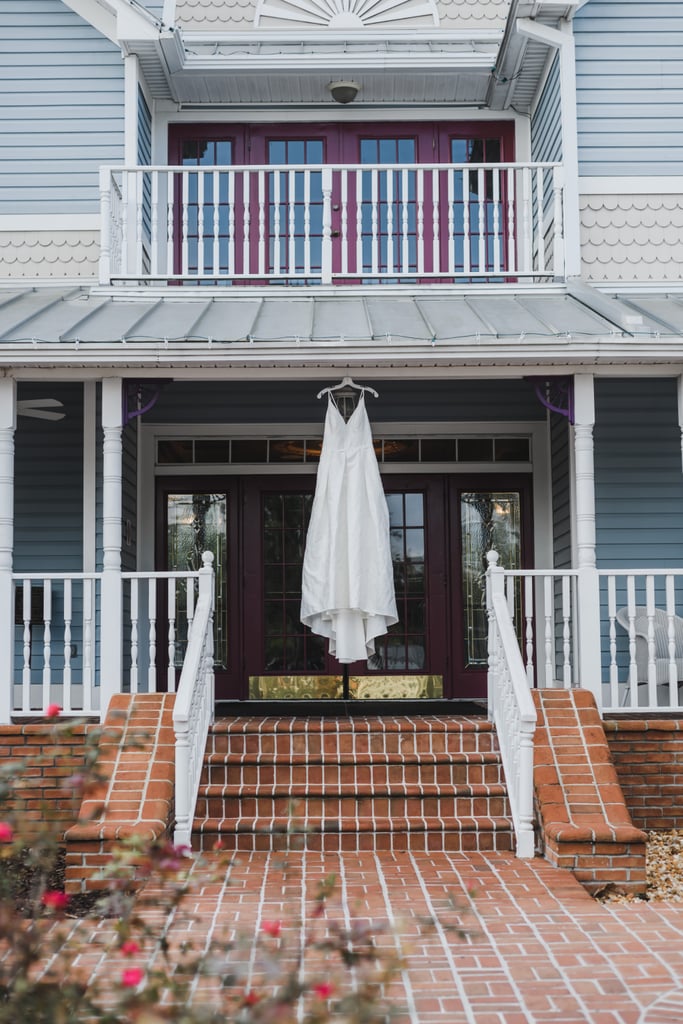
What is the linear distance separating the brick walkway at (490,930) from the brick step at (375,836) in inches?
4.7

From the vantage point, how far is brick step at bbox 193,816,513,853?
19.4 feet

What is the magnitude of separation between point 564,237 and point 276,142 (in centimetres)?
298

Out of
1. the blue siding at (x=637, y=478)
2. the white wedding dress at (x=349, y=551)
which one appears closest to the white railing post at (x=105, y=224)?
the white wedding dress at (x=349, y=551)

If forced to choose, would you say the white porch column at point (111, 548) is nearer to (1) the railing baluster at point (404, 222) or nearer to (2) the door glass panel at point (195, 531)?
(2) the door glass panel at point (195, 531)

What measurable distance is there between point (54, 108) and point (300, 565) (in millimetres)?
4424

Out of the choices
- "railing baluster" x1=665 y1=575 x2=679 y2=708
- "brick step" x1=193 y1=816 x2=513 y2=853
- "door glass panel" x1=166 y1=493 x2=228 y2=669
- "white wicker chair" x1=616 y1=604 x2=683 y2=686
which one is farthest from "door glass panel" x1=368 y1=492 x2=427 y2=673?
"brick step" x1=193 y1=816 x2=513 y2=853

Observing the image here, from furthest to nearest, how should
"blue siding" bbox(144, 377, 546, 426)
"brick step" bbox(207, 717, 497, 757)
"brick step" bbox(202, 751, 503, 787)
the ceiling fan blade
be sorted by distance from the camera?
"blue siding" bbox(144, 377, 546, 426), the ceiling fan blade, "brick step" bbox(207, 717, 497, 757), "brick step" bbox(202, 751, 503, 787)

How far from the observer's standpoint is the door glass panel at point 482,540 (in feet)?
30.9

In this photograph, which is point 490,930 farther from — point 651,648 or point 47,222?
point 47,222

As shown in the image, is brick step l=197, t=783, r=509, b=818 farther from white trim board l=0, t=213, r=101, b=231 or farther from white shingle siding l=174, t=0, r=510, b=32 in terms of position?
white shingle siding l=174, t=0, r=510, b=32

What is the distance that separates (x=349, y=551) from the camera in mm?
7027

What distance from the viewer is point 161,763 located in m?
6.11

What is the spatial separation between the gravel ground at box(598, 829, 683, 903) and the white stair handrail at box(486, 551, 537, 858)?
24.3 inches

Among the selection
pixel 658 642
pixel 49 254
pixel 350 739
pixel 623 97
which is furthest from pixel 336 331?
pixel 623 97
